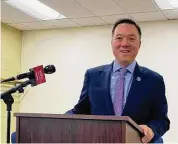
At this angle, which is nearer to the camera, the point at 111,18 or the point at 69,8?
the point at 69,8

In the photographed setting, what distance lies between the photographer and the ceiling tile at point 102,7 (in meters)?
4.33

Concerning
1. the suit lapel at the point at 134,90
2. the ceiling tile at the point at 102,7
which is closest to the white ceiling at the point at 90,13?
the ceiling tile at the point at 102,7

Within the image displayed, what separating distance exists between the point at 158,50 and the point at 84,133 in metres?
4.15

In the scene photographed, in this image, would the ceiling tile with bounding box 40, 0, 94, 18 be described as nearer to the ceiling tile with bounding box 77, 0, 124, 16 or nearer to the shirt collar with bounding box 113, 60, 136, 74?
the ceiling tile with bounding box 77, 0, 124, 16

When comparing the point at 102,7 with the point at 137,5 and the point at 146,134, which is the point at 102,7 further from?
the point at 146,134

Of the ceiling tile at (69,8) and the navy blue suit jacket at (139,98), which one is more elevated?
the ceiling tile at (69,8)

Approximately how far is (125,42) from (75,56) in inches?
155

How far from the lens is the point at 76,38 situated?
573 centimetres

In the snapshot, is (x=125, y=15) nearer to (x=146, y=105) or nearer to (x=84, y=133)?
(x=146, y=105)

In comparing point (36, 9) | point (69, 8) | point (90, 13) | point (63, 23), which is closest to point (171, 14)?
point (90, 13)

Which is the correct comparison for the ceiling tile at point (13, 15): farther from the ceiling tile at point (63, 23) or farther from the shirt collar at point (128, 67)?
the shirt collar at point (128, 67)

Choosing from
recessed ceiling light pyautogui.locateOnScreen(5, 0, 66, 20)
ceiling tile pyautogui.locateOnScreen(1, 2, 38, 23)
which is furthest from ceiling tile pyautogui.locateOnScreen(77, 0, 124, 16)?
ceiling tile pyautogui.locateOnScreen(1, 2, 38, 23)

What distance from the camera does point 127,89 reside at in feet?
5.85

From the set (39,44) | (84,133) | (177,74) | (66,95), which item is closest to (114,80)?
(84,133)
